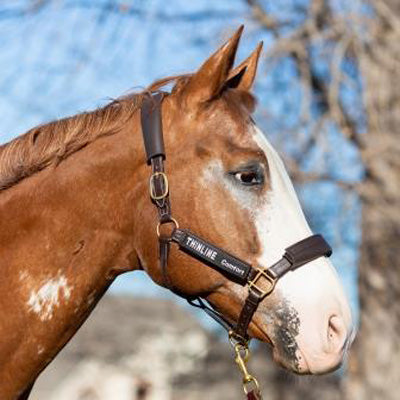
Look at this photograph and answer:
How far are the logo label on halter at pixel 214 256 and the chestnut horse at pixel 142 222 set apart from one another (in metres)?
0.04

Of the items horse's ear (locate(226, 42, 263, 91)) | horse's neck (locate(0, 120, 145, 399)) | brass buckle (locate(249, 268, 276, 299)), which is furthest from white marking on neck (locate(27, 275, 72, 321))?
horse's ear (locate(226, 42, 263, 91))

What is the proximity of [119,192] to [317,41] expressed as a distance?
7.40 meters

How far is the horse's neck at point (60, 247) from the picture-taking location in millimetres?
3164

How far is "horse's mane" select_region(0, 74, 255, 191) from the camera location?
11.0ft

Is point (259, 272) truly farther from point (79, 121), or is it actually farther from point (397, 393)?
point (397, 393)

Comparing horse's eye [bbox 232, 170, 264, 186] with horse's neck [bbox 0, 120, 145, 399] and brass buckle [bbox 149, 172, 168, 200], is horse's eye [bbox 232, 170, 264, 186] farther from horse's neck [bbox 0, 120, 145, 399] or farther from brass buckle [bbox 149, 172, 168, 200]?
horse's neck [bbox 0, 120, 145, 399]

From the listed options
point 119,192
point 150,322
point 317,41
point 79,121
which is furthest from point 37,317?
point 150,322

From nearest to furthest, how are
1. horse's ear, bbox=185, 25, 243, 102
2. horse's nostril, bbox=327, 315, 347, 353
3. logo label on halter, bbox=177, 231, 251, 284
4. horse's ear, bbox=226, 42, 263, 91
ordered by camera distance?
horse's nostril, bbox=327, 315, 347, 353
logo label on halter, bbox=177, 231, 251, 284
horse's ear, bbox=185, 25, 243, 102
horse's ear, bbox=226, 42, 263, 91

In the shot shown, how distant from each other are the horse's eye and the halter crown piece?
28 centimetres

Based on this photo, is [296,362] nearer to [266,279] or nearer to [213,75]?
[266,279]

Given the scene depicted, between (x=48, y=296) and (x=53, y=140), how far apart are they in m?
0.65

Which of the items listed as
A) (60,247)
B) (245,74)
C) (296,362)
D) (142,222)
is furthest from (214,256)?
(245,74)

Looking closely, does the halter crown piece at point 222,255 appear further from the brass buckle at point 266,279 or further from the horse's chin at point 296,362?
the horse's chin at point 296,362

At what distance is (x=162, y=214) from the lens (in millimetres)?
3242
